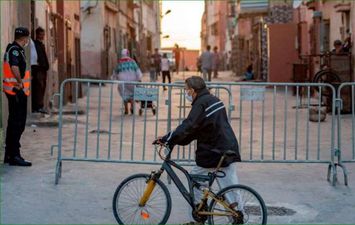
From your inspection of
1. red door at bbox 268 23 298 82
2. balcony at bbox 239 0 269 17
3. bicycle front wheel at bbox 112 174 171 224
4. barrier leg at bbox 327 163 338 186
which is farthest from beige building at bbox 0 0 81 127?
balcony at bbox 239 0 269 17

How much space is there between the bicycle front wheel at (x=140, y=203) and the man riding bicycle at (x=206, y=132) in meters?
0.33

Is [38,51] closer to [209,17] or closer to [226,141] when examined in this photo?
[226,141]

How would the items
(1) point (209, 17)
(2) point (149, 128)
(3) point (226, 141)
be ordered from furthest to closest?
(1) point (209, 17) → (2) point (149, 128) → (3) point (226, 141)

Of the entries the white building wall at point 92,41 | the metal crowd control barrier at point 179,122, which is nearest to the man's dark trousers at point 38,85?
the metal crowd control barrier at point 179,122

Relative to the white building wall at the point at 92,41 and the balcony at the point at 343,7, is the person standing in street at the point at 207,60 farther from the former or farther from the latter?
the balcony at the point at 343,7

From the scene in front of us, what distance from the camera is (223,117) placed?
6.69m

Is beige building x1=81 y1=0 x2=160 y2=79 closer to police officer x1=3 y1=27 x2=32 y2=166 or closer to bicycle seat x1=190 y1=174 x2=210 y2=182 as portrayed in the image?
police officer x1=3 y1=27 x2=32 y2=166

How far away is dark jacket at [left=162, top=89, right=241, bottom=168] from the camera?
6598mm

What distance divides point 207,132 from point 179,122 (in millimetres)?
2971

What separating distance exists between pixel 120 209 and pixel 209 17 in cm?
9642

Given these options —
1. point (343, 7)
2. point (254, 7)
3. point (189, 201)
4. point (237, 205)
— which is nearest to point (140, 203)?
point (189, 201)

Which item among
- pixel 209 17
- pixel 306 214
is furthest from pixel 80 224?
pixel 209 17

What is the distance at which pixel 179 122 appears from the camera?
378 inches

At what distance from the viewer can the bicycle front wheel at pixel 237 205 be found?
6367 mm
